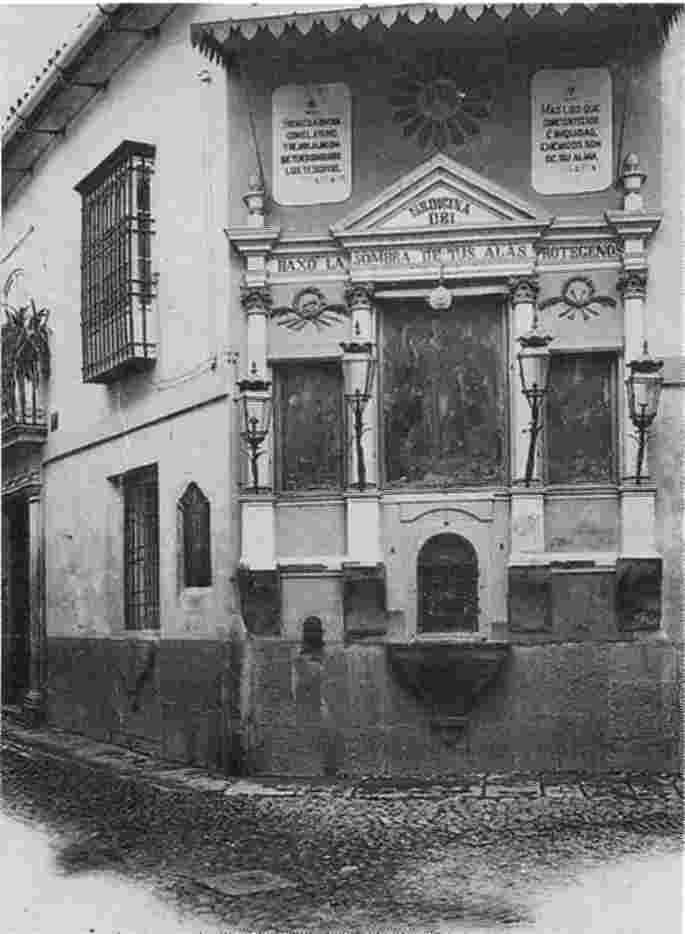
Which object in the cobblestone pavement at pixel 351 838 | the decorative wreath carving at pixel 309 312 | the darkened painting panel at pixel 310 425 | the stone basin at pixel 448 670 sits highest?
the decorative wreath carving at pixel 309 312

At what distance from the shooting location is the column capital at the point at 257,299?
11586 mm

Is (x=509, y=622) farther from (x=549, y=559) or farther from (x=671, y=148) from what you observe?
(x=671, y=148)

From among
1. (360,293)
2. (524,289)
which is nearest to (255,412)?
(360,293)

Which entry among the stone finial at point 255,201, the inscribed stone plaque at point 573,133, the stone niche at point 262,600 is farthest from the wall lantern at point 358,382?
the inscribed stone plaque at point 573,133

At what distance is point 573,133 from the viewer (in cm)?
1134

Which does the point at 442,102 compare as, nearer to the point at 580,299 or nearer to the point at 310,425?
the point at 580,299

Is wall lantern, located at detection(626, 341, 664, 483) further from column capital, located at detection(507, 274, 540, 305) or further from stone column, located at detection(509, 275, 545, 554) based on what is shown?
column capital, located at detection(507, 274, 540, 305)

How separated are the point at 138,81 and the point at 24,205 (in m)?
4.18

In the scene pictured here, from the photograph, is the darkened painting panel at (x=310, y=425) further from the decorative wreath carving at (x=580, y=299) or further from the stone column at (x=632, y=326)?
the stone column at (x=632, y=326)

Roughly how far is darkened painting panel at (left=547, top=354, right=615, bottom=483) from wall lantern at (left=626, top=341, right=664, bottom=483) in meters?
0.40

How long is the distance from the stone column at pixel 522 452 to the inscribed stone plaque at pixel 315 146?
178 cm

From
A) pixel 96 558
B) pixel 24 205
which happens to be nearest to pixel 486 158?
pixel 96 558

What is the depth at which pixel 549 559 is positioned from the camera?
11109mm

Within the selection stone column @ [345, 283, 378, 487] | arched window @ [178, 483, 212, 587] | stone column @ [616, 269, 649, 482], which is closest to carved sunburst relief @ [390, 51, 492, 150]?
stone column @ [345, 283, 378, 487]
